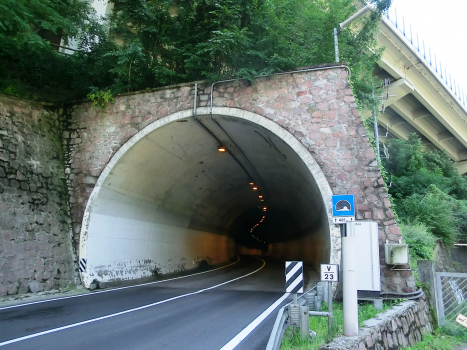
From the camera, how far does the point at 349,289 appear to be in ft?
18.4

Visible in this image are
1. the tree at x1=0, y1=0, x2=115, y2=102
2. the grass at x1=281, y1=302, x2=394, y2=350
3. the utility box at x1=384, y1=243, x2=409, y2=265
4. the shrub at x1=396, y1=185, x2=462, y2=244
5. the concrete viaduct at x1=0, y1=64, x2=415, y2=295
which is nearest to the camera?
the grass at x1=281, y1=302, x2=394, y2=350

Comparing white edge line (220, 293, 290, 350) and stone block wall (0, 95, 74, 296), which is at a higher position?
stone block wall (0, 95, 74, 296)

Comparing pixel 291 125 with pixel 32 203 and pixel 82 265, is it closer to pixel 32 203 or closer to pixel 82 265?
pixel 82 265

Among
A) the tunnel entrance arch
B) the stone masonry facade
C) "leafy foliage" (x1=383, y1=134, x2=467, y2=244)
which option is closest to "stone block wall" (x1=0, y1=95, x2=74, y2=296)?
the stone masonry facade

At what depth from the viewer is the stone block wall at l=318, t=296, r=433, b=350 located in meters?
4.95

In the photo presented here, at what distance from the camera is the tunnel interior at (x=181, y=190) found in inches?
500

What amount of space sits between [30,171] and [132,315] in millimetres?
6552

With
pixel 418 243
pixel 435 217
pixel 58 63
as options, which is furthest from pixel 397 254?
pixel 58 63

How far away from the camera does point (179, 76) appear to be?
13367mm

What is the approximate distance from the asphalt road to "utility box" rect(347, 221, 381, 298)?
2135mm

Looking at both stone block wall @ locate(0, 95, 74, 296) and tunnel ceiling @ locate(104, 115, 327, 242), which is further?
tunnel ceiling @ locate(104, 115, 327, 242)

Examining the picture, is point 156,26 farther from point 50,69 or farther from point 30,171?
point 30,171

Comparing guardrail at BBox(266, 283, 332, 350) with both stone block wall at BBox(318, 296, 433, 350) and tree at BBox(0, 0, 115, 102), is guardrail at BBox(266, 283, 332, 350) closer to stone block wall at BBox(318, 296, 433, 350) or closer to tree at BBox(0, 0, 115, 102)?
stone block wall at BBox(318, 296, 433, 350)

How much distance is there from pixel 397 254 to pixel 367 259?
976mm
